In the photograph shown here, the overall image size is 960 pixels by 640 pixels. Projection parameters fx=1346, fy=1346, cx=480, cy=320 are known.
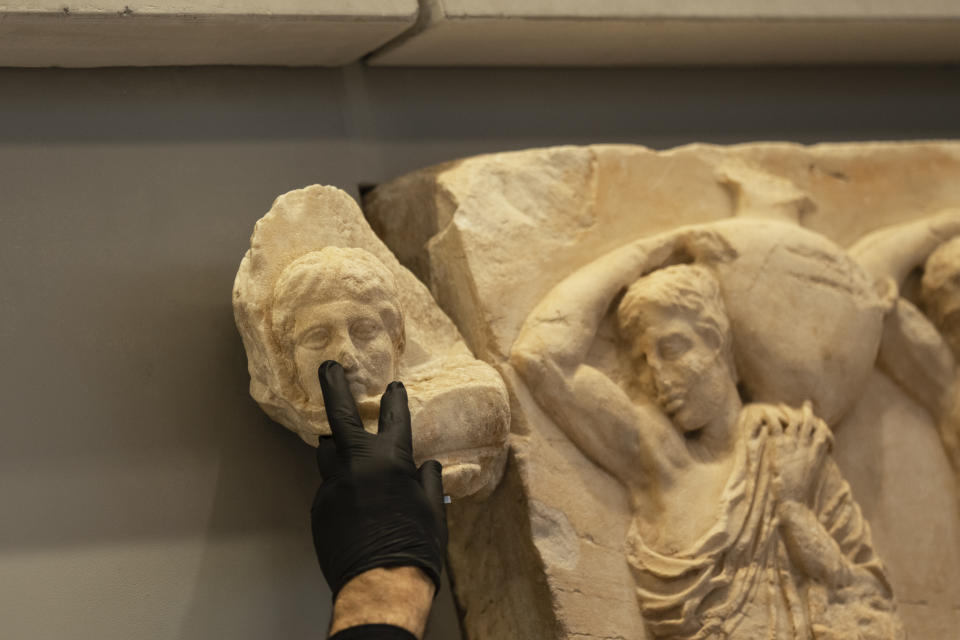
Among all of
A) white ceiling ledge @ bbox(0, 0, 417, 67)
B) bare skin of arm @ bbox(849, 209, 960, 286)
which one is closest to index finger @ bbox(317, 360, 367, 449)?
white ceiling ledge @ bbox(0, 0, 417, 67)

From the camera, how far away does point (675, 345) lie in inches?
115

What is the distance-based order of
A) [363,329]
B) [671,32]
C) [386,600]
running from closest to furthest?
[386,600] < [363,329] < [671,32]

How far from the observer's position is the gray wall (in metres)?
2.73

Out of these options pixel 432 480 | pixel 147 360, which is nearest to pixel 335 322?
pixel 432 480

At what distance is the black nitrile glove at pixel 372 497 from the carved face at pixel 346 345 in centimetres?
4

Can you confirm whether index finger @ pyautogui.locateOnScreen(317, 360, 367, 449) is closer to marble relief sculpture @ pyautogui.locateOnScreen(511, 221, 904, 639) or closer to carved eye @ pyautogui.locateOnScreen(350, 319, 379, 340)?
carved eye @ pyautogui.locateOnScreen(350, 319, 379, 340)

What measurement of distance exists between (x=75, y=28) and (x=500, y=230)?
995mm

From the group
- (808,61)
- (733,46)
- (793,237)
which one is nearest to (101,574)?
(793,237)

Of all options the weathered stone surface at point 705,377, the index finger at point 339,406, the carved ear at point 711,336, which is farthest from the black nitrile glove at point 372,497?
the carved ear at point 711,336

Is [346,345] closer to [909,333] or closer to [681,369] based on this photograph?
[681,369]

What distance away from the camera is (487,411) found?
2721 mm

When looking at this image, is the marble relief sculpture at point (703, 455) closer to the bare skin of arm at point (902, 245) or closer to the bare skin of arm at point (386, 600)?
the bare skin of arm at point (902, 245)

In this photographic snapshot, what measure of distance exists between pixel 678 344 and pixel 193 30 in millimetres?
1241

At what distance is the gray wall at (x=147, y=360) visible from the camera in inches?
107
